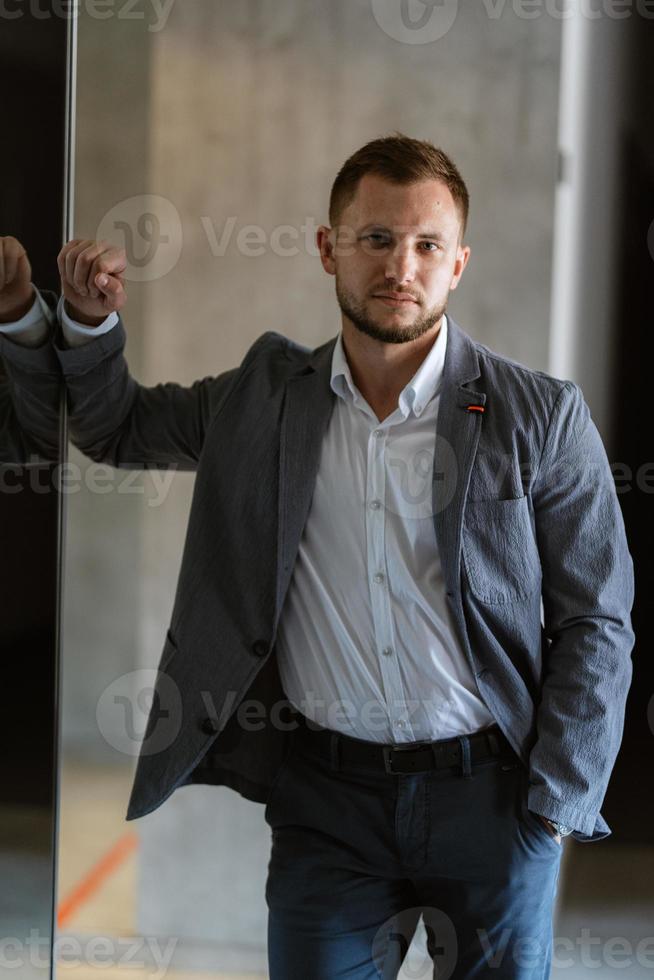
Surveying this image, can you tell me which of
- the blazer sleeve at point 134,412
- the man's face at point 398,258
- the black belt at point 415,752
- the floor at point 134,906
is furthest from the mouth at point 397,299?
the floor at point 134,906

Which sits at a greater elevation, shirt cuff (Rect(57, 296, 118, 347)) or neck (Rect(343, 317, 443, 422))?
shirt cuff (Rect(57, 296, 118, 347))

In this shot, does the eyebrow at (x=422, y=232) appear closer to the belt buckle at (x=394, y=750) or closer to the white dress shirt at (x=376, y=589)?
the white dress shirt at (x=376, y=589)

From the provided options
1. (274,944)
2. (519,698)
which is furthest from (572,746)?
(274,944)

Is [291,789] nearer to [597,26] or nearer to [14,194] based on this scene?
[14,194]

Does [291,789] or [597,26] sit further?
[597,26]

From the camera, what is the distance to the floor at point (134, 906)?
1993mm

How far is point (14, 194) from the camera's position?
1411 millimetres

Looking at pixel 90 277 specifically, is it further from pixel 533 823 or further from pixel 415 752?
pixel 533 823

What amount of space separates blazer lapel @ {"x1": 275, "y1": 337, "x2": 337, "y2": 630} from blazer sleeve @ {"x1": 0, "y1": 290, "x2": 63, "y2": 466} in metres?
0.31

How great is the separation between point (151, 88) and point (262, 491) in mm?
1052

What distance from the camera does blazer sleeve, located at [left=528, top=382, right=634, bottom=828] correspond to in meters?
1.38

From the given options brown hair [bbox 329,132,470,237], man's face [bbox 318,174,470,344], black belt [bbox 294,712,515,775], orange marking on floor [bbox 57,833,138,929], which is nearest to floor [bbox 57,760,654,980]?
orange marking on floor [bbox 57,833,138,929]

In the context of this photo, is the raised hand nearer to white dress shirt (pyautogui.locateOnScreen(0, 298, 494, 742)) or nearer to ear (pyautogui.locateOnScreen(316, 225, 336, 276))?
white dress shirt (pyautogui.locateOnScreen(0, 298, 494, 742))

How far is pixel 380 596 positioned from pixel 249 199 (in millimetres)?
1042
